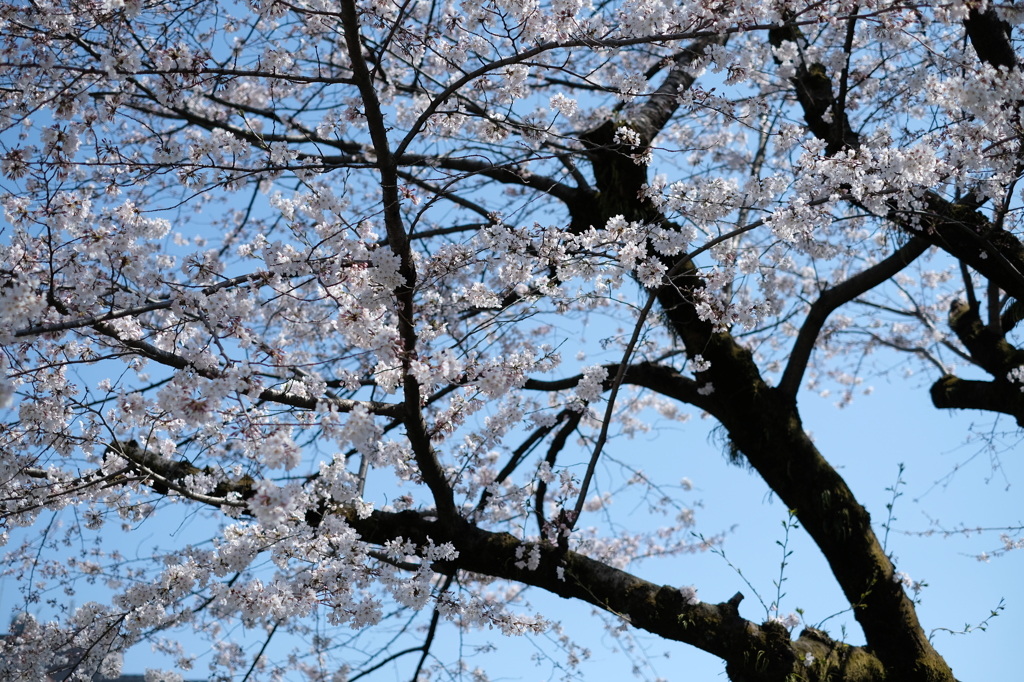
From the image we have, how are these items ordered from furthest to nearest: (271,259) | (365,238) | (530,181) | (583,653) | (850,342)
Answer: (850,342), (583,653), (530,181), (365,238), (271,259)

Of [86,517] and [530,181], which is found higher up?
[530,181]

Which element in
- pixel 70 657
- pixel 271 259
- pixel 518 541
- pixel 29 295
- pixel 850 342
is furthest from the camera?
pixel 850 342

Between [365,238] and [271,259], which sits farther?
[365,238]

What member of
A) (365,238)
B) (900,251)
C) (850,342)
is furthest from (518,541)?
(850,342)

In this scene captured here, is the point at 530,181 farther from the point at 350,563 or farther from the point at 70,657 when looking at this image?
the point at 70,657

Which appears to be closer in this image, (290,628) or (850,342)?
(290,628)

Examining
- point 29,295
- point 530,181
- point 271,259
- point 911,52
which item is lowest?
point 29,295

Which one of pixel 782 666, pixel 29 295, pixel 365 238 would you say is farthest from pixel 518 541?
pixel 29 295

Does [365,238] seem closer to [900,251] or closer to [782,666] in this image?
[782,666]

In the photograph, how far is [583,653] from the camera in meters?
5.99

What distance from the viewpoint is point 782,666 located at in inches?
141

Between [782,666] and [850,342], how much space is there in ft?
17.2

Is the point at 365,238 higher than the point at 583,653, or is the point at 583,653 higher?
the point at 365,238

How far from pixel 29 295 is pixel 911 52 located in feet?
18.4
